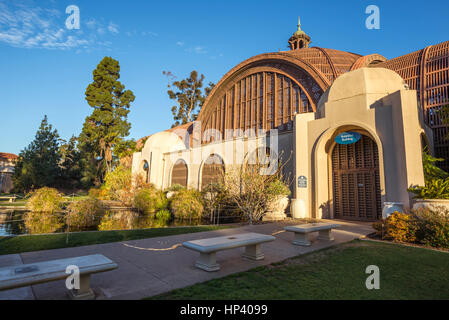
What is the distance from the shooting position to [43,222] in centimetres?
1066

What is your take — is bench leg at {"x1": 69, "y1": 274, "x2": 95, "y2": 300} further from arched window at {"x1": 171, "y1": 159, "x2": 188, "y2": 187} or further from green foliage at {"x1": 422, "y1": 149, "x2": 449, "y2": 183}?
arched window at {"x1": 171, "y1": 159, "x2": 188, "y2": 187}

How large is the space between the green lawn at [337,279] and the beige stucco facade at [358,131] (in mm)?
4529

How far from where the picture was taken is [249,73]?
22.2 meters

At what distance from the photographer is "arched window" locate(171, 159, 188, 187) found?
69.0 feet

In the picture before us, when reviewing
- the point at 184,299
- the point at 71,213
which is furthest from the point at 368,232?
the point at 71,213

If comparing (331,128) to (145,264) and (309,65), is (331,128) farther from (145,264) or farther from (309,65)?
(145,264)

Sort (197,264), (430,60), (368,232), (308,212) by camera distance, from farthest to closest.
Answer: (430,60) < (308,212) < (368,232) < (197,264)

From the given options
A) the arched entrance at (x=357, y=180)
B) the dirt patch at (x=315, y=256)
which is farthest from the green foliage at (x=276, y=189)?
the dirt patch at (x=315, y=256)

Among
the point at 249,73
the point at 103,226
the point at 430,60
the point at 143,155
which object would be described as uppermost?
the point at 249,73

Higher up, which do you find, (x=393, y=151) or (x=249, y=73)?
(x=249, y=73)

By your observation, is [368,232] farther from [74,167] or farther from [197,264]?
[74,167]

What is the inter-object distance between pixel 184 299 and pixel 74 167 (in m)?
33.0

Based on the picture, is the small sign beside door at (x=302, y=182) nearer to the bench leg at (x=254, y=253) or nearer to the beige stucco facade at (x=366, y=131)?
the beige stucco facade at (x=366, y=131)
